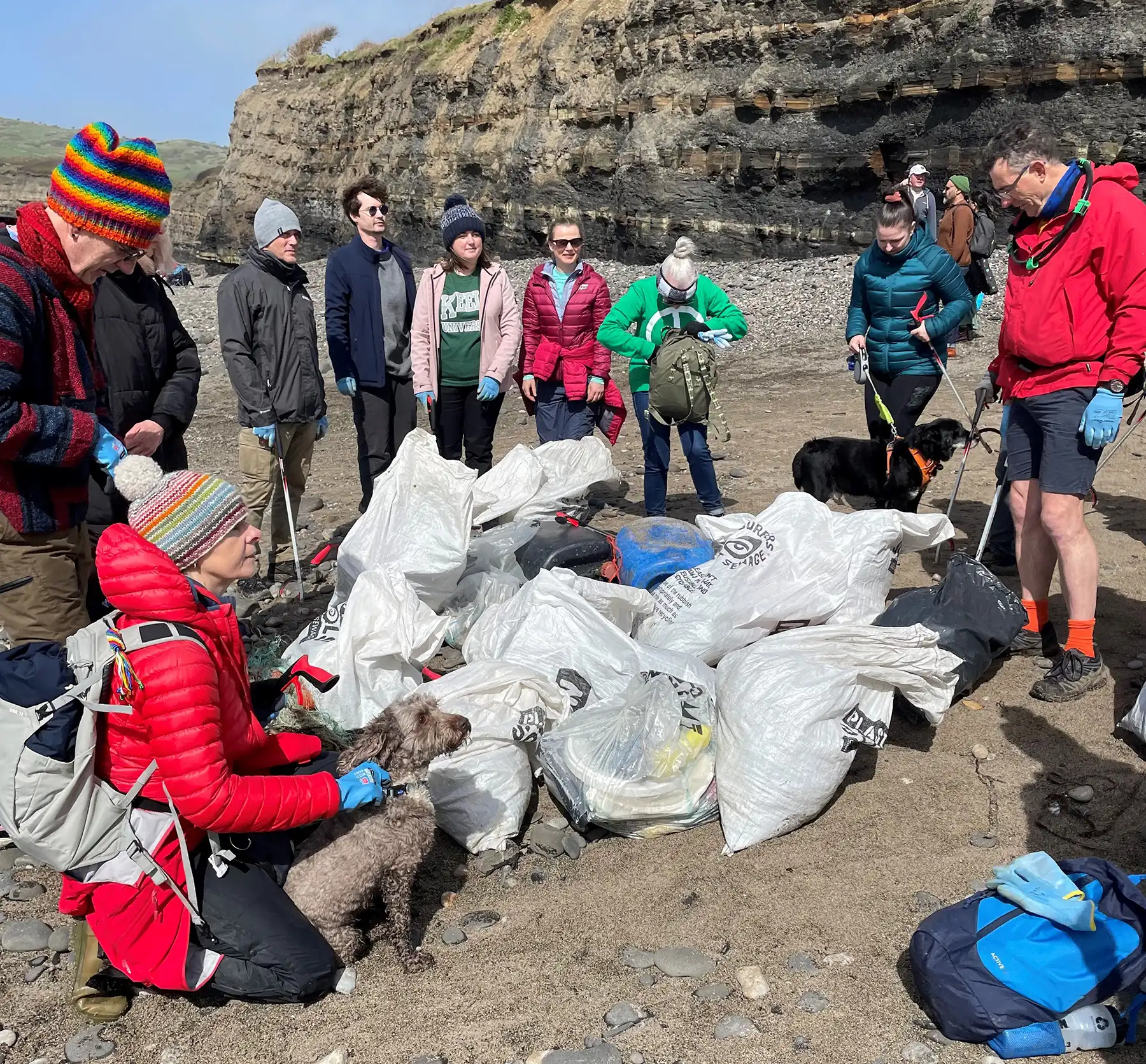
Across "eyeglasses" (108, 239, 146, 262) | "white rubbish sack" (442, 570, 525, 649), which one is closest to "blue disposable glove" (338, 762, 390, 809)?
"white rubbish sack" (442, 570, 525, 649)

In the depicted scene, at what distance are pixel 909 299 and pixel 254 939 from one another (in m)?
4.59

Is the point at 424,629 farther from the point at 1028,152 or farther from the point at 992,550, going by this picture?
the point at 992,550

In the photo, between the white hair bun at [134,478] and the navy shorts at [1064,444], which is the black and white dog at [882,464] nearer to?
the navy shorts at [1064,444]

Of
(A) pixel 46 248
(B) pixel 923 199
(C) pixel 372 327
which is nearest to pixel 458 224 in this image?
(C) pixel 372 327

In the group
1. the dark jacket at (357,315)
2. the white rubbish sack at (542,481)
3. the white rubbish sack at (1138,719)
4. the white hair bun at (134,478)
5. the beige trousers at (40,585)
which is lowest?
the white rubbish sack at (1138,719)

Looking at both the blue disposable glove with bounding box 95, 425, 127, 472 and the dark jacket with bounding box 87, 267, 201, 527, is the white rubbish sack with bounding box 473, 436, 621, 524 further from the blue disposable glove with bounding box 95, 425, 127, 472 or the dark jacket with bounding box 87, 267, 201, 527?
the blue disposable glove with bounding box 95, 425, 127, 472

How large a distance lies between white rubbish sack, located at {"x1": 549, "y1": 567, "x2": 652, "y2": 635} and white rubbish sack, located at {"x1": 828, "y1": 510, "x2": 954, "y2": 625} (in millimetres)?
781

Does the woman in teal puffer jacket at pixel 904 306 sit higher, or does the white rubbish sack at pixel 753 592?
the woman in teal puffer jacket at pixel 904 306

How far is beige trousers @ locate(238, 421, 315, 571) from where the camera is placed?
214 inches

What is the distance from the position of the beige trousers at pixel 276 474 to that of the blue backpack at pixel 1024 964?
4.05 m

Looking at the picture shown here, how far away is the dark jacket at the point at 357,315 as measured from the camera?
581 centimetres

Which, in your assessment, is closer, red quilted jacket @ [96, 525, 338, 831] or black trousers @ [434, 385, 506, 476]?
red quilted jacket @ [96, 525, 338, 831]

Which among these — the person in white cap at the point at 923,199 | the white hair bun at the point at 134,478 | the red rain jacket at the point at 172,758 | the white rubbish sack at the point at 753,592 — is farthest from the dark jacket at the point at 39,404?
the person in white cap at the point at 923,199

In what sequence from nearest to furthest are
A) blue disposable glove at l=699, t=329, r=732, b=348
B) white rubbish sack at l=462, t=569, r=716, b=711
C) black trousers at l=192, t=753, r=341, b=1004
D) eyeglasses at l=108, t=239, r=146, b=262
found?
black trousers at l=192, t=753, r=341, b=1004 < eyeglasses at l=108, t=239, r=146, b=262 < white rubbish sack at l=462, t=569, r=716, b=711 < blue disposable glove at l=699, t=329, r=732, b=348
